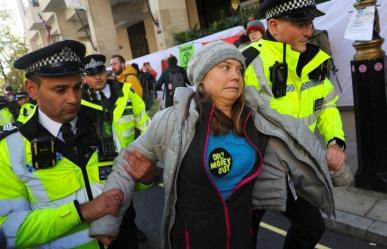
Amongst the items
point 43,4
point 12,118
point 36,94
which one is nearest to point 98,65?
point 36,94

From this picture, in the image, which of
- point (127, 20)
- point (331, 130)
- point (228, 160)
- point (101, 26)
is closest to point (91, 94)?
point (228, 160)

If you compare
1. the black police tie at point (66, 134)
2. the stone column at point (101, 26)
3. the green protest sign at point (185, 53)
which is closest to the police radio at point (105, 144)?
the black police tie at point (66, 134)

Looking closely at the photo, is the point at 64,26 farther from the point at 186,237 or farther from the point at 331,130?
the point at 186,237

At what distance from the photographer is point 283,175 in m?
Answer: 2.09

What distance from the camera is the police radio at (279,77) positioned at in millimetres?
2441

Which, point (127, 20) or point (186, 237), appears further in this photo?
point (127, 20)

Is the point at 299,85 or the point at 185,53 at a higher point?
the point at 185,53

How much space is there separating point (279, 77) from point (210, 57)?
2.33ft

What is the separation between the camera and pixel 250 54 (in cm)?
255

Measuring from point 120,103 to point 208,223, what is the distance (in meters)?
2.09

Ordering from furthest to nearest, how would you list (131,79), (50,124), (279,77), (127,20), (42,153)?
(127,20), (131,79), (279,77), (50,124), (42,153)

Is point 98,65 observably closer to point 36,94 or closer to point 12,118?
point 36,94

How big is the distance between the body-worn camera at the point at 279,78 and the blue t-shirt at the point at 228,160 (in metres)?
0.68

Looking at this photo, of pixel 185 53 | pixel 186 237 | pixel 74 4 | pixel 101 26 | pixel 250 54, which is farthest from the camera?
pixel 101 26
